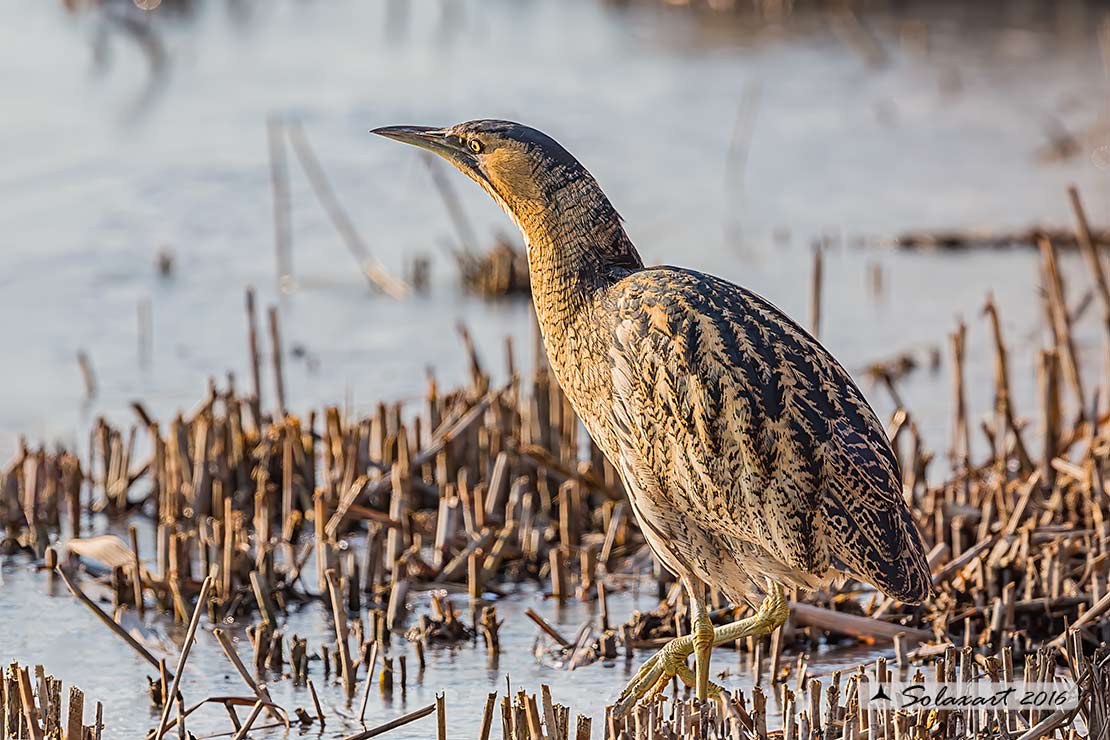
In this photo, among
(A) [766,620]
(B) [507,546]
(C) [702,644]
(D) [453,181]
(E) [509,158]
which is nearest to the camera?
(C) [702,644]

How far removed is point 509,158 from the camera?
4.89 meters

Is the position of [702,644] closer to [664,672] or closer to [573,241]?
[664,672]

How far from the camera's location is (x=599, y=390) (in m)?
4.69

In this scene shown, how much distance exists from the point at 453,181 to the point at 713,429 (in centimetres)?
881

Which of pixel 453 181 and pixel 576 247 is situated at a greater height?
pixel 453 181

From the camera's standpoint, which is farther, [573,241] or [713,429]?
[573,241]

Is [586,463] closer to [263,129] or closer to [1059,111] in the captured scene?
[263,129]

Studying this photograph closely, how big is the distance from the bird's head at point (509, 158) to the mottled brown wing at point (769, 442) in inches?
19.9

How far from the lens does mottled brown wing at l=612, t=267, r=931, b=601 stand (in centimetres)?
441

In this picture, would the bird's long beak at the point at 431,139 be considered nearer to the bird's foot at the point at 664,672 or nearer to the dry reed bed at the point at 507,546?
the dry reed bed at the point at 507,546

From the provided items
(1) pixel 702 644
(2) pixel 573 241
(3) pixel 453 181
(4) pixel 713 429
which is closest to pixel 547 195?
(2) pixel 573 241

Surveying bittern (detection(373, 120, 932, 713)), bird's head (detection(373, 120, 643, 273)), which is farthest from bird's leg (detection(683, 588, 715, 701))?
bird's head (detection(373, 120, 643, 273))

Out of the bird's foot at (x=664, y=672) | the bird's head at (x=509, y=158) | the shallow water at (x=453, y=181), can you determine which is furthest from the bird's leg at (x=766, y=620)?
the bird's head at (x=509, y=158)

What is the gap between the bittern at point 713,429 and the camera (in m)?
4.41
